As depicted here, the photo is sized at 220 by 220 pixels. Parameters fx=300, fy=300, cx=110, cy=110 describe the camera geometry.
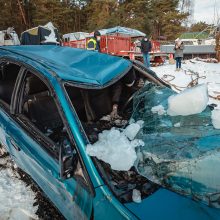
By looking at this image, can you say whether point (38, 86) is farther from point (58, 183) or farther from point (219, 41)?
point (219, 41)

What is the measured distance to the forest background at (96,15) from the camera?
117 ft

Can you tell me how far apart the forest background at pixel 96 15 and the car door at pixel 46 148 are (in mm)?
34158

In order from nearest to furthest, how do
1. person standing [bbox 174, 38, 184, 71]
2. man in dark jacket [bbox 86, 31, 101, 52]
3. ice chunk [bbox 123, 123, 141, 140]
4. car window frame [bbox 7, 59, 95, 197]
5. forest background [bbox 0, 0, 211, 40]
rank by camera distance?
car window frame [bbox 7, 59, 95, 197], ice chunk [bbox 123, 123, 141, 140], person standing [bbox 174, 38, 184, 71], man in dark jacket [bbox 86, 31, 101, 52], forest background [bbox 0, 0, 211, 40]

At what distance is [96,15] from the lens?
131ft

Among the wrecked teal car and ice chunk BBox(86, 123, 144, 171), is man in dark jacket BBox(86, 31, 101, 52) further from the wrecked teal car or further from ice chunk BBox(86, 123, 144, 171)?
ice chunk BBox(86, 123, 144, 171)

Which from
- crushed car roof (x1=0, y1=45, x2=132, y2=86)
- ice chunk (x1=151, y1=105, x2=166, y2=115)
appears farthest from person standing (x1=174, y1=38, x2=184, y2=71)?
ice chunk (x1=151, y1=105, x2=166, y2=115)

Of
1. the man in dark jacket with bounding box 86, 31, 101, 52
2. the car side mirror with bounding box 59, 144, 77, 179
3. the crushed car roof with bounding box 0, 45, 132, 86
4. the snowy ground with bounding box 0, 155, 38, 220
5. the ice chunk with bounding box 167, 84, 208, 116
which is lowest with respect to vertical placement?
the snowy ground with bounding box 0, 155, 38, 220

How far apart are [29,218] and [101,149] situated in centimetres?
119

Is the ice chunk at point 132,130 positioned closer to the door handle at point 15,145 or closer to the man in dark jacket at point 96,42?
the door handle at point 15,145

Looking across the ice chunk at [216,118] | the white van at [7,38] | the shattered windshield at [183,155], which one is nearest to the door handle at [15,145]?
the shattered windshield at [183,155]

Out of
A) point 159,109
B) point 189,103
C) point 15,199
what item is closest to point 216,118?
point 189,103

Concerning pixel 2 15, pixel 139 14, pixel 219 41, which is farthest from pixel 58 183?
pixel 139 14

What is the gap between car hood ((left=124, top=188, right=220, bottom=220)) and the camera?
1.57 meters

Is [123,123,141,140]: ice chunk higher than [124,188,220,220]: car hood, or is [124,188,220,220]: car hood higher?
[123,123,141,140]: ice chunk
